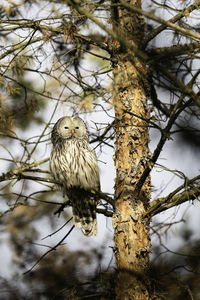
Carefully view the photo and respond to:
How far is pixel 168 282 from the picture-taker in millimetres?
3512

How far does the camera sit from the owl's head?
503 centimetres

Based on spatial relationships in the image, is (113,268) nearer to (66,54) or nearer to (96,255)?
(96,255)

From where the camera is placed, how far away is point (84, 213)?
16.1 feet

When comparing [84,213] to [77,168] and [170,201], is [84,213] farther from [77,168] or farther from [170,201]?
[170,201]

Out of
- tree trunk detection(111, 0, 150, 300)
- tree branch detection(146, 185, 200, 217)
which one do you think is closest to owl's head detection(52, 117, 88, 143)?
Result: tree trunk detection(111, 0, 150, 300)

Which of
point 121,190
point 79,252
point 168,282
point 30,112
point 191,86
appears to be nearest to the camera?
point 191,86

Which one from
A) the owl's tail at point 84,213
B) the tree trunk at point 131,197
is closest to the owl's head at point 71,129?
the owl's tail at point 84,213

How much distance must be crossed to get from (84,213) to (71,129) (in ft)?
3.01

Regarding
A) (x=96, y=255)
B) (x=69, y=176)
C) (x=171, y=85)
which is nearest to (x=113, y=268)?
(x=96, y=255)

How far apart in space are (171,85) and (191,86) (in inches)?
4.8

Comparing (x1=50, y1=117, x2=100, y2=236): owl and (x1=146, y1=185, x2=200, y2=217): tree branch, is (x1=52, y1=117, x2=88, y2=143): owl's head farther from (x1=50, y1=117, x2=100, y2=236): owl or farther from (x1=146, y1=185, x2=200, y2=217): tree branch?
(x1=146, y1=185, x2=200, y2=217): tree branch

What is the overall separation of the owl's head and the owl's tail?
647 mm

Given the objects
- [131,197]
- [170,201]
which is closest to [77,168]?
[131,197]

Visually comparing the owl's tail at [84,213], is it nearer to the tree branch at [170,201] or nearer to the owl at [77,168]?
the owl at [77,168]
